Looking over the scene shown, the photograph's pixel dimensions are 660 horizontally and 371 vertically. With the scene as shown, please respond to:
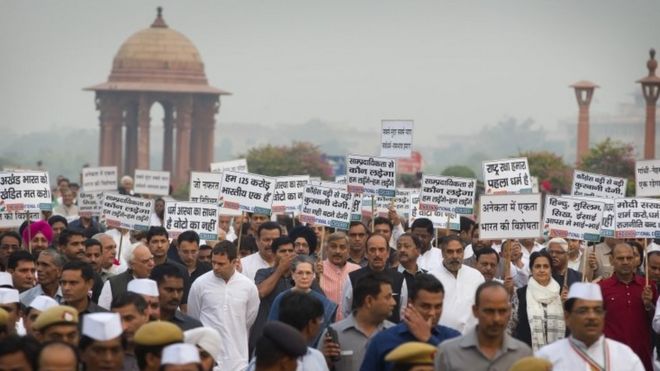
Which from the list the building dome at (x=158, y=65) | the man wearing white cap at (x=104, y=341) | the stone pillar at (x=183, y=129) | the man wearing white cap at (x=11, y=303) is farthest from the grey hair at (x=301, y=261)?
the building dome at (x=158, y=65)

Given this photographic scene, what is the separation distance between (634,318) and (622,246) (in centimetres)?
59

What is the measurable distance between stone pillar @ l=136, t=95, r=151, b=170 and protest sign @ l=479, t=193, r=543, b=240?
10517cm

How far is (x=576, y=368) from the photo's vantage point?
35.9ft

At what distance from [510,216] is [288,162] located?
88952 millimetres

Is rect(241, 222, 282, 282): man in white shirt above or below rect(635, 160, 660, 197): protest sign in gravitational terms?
below

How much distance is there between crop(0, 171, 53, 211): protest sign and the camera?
21.1m

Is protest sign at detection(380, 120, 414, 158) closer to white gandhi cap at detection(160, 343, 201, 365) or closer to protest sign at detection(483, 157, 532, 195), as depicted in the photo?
protest sign at detection(483, 157, 532, 195)

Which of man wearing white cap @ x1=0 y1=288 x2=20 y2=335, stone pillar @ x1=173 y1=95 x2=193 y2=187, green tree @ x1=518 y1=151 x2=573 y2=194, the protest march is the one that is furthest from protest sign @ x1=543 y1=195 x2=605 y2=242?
stone pillar @ x1=173 y1=95 x2=193 y2=187

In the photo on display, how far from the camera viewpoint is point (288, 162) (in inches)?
4203

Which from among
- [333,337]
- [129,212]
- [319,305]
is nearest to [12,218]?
[129,212]

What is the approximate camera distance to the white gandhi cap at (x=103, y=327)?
10328mm

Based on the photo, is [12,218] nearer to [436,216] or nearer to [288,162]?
[436,216]

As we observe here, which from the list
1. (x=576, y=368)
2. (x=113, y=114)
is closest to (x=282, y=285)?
(x=576, y=368)

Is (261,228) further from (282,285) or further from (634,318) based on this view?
(634,318)
